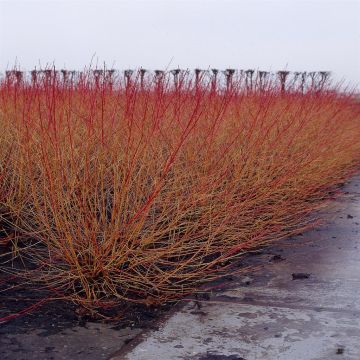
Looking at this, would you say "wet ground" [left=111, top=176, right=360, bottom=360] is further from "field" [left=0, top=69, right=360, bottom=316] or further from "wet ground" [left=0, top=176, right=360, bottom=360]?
"field" [left=0, top=69, right=360, bottom=316]

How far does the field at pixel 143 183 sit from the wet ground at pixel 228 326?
0.19 meters

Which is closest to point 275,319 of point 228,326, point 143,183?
point 228,326

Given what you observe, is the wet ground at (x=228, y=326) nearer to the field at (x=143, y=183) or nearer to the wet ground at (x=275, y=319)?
the wet ground at (x=275, y=319)

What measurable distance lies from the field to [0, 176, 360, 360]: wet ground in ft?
0.64

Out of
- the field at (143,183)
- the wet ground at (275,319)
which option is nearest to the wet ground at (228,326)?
the wet ground at (275,319)

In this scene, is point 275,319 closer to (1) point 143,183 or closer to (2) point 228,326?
(2) point 228,326

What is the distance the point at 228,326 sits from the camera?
3150 mm

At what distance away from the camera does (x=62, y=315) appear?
3.35m

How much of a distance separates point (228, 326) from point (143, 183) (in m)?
1.14

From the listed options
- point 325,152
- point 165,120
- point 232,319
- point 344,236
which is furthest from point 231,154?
point 232,319

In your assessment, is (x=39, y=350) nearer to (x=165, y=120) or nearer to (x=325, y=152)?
(x=165, y=120)

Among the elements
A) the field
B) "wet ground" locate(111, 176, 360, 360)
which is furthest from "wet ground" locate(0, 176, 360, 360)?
the field

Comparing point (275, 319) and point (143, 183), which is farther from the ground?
point (143, 183)

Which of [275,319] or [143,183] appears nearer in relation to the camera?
[275,319]
